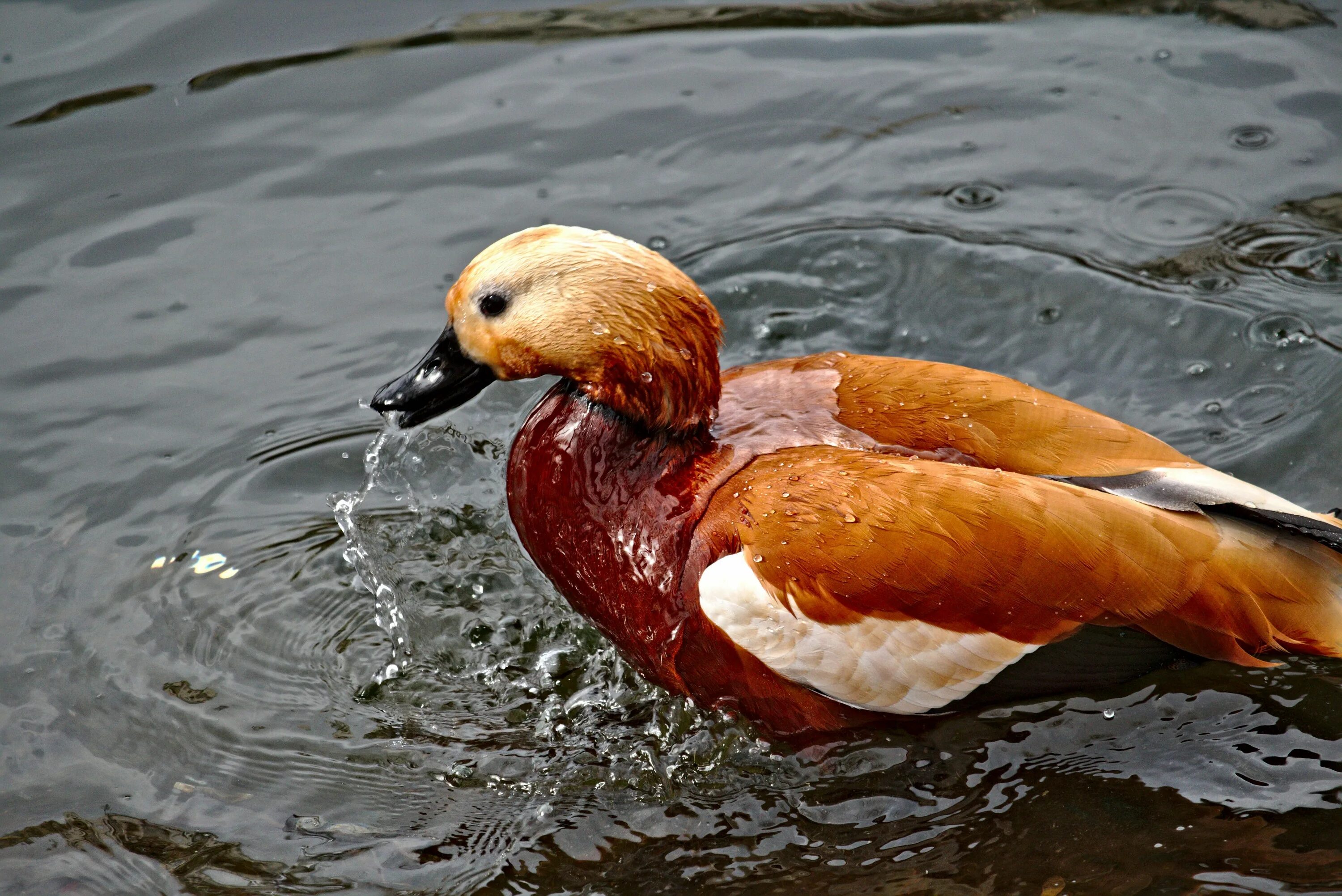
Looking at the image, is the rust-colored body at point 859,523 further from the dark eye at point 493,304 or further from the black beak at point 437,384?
the dark eye at point 493,304

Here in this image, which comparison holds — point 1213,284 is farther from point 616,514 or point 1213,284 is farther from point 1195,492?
point 616,514

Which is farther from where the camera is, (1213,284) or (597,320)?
(1213,284)

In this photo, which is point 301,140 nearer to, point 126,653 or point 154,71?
point 154,71

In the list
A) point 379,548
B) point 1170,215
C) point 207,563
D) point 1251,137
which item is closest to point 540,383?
point 379,548

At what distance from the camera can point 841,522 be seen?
314 cm

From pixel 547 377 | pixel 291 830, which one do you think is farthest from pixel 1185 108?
pixel 291 830

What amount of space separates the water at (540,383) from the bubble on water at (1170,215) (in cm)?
2

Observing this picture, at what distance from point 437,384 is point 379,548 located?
93 cm

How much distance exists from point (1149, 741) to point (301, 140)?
428 cm

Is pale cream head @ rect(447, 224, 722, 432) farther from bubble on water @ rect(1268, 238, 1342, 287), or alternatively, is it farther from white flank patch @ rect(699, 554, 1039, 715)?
bubble on water @ rect(1268, 238, 1342, 287)

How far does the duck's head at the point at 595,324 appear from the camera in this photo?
329 cm

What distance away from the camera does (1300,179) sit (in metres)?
5.22

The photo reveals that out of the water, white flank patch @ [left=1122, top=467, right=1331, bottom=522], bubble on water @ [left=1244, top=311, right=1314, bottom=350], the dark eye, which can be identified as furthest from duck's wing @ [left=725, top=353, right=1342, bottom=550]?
bubble on water @ [left=1244, top=311, right=1314, bottom=350]

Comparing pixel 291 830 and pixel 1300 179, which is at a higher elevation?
pixel 1300 179
